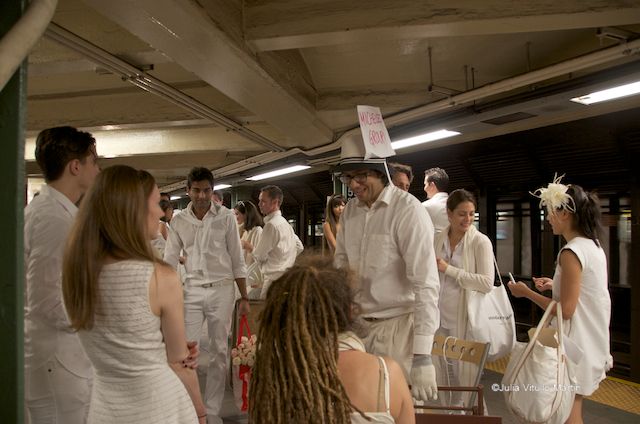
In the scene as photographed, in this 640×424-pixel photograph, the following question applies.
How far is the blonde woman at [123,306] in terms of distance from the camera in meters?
1.55

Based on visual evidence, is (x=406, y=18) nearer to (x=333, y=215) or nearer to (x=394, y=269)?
(x=394, y=269)

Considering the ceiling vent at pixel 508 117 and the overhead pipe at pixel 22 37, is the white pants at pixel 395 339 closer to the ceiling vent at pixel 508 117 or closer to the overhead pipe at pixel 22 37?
the overhead pipe at pixel 22 37

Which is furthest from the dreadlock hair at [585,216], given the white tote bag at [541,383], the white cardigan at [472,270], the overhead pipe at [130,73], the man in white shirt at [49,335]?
the overhead pipe at [130,73]

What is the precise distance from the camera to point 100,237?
1580mm

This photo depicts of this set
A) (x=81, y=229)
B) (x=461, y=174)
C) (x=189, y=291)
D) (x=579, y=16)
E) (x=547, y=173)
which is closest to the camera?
(x=81, y=229)

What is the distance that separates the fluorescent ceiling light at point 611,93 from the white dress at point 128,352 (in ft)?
10.6

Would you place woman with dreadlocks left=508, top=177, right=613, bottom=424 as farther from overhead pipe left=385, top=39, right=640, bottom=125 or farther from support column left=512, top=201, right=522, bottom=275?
support column left=512, top=201, right=522, bottom=275

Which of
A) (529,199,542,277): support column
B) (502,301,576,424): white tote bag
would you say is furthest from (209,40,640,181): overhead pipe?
(529,199,542,277): support column

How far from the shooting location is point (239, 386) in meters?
4.37

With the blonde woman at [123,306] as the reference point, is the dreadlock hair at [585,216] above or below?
Result: above

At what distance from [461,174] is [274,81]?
12.9 feet

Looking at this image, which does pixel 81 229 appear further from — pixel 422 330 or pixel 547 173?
pixel 547 173

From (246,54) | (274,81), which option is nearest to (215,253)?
(274,81)

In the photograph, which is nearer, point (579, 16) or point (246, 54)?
point (579, 16)
